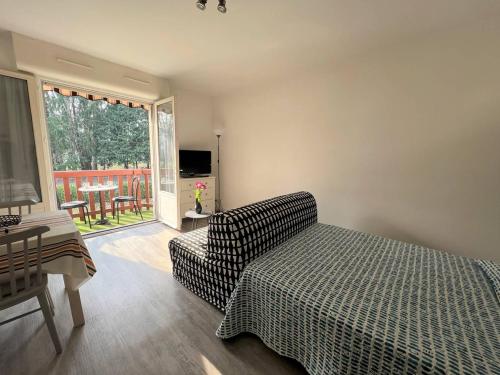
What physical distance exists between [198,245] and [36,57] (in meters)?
2.77

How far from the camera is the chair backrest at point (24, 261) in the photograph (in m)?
1.10

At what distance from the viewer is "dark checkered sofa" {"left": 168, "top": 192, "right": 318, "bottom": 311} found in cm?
147

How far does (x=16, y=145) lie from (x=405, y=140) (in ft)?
14.4

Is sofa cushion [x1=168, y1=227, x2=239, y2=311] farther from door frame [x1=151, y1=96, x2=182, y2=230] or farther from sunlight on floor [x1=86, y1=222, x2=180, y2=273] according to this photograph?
door frame [x1=151, y1=96, x2=182, y2=230]

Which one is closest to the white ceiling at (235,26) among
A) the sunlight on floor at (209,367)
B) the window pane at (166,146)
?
the window pane at (166,146)

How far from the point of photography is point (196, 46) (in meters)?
2.39

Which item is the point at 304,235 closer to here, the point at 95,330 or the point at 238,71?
the point at 95,330

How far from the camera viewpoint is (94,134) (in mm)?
4660

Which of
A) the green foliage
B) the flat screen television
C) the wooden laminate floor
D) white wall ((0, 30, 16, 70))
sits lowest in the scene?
the wooden laminate floor

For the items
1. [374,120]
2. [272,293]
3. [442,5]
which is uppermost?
[442,5]

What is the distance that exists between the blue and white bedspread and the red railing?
401cm

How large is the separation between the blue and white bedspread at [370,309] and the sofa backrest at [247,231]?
102 mm

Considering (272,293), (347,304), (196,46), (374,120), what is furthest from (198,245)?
(374,120)

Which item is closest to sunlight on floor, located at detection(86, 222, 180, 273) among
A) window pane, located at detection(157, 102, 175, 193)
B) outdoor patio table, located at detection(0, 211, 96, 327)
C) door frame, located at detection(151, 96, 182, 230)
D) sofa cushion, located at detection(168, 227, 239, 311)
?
door frame, located at detection(151, 96, 182, 230)
